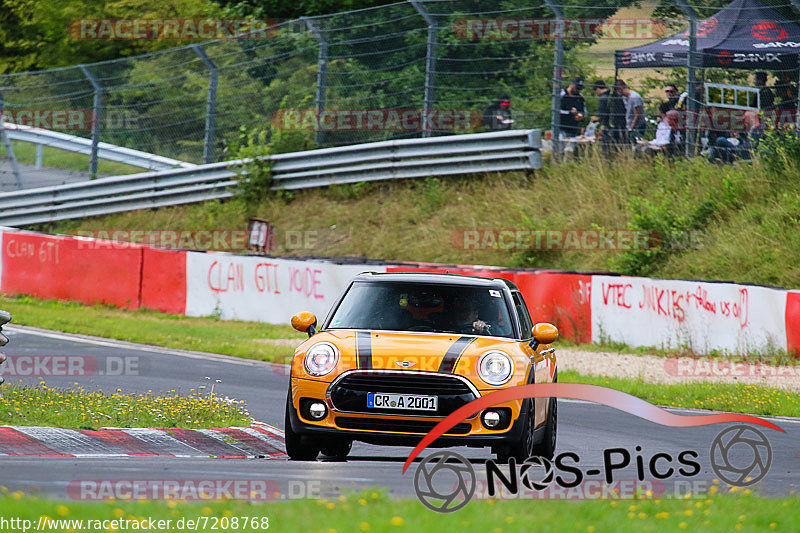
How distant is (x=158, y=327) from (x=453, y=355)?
13442 mm

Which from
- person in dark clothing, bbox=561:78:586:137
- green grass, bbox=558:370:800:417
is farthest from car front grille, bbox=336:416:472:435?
person in dark clothing, bbox=561:78:586:137

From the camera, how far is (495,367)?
8148 mm

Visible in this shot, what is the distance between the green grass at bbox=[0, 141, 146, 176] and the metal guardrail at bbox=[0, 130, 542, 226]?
1.32 feet

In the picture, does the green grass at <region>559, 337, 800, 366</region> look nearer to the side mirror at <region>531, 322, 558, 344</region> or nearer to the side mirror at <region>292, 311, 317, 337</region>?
the side mirror at <region>531, 322, 558, 344</region>

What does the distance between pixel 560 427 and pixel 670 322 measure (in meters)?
6.02

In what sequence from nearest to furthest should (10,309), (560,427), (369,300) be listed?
1. (369,300)
2. (560,427)
3. (10,309)

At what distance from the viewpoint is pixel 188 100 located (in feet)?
Answer: 88.9

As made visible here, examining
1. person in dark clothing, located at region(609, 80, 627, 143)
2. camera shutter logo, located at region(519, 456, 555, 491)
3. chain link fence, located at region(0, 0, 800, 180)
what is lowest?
camera shutter logo, located at region(519, 456, 555, 491)

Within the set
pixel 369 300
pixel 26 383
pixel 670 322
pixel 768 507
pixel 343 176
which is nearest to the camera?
pixel 768 507

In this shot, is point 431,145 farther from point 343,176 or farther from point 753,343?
point 753,343

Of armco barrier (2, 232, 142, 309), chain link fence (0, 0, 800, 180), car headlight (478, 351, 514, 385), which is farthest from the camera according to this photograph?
armco barrier (2, 232, 142, 309)

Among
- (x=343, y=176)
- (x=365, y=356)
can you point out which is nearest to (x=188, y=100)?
(x=343, y=176)

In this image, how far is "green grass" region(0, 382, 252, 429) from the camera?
382 inches

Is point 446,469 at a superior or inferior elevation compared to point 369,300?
inferior
